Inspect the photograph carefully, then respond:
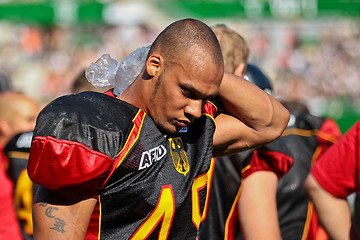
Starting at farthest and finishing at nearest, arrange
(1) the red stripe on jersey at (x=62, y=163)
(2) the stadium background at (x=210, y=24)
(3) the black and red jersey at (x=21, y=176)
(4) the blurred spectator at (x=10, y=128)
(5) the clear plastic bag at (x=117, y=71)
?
(2) the stadium background at (x=210, y=24), (4) the blurred spectator at (x=10, y=128), (3) the black and red jersey at (x=21, y=176), (5) the clear plastic bag at (x=117, y=71), (1) the red stripe on jersey at (x=62, y=163)

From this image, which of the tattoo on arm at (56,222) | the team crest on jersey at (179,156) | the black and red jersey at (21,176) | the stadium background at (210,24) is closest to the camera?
the tattoo on arm at (56,222)

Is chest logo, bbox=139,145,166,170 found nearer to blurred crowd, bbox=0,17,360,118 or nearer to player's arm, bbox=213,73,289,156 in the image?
player's arm, bbox=213,73,289,156

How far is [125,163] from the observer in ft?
6.46

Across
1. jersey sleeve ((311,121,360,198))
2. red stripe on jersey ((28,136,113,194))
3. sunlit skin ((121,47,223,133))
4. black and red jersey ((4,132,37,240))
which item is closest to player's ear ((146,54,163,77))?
sunlit skin ((121,47,223,133))

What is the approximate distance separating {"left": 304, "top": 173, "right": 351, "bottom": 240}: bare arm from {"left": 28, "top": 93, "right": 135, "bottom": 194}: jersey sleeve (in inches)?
62.7

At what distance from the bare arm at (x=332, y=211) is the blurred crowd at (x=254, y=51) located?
34.2ft

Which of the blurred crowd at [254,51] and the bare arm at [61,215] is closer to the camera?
the bare arm at [61,215]

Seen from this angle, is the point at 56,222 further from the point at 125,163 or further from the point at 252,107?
the point at 252,107

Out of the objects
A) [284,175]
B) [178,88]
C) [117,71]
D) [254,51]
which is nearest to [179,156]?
[178,88]

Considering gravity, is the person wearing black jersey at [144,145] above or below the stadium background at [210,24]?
above

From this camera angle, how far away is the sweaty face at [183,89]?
81.4 inches

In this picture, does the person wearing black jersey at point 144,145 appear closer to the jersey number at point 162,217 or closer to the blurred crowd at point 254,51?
the jersey number at point 162,217

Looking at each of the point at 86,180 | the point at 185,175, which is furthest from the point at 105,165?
the point at 185,175

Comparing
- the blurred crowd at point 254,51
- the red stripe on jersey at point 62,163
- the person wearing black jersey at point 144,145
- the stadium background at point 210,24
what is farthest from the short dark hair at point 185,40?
the stadium background at point 210,24
